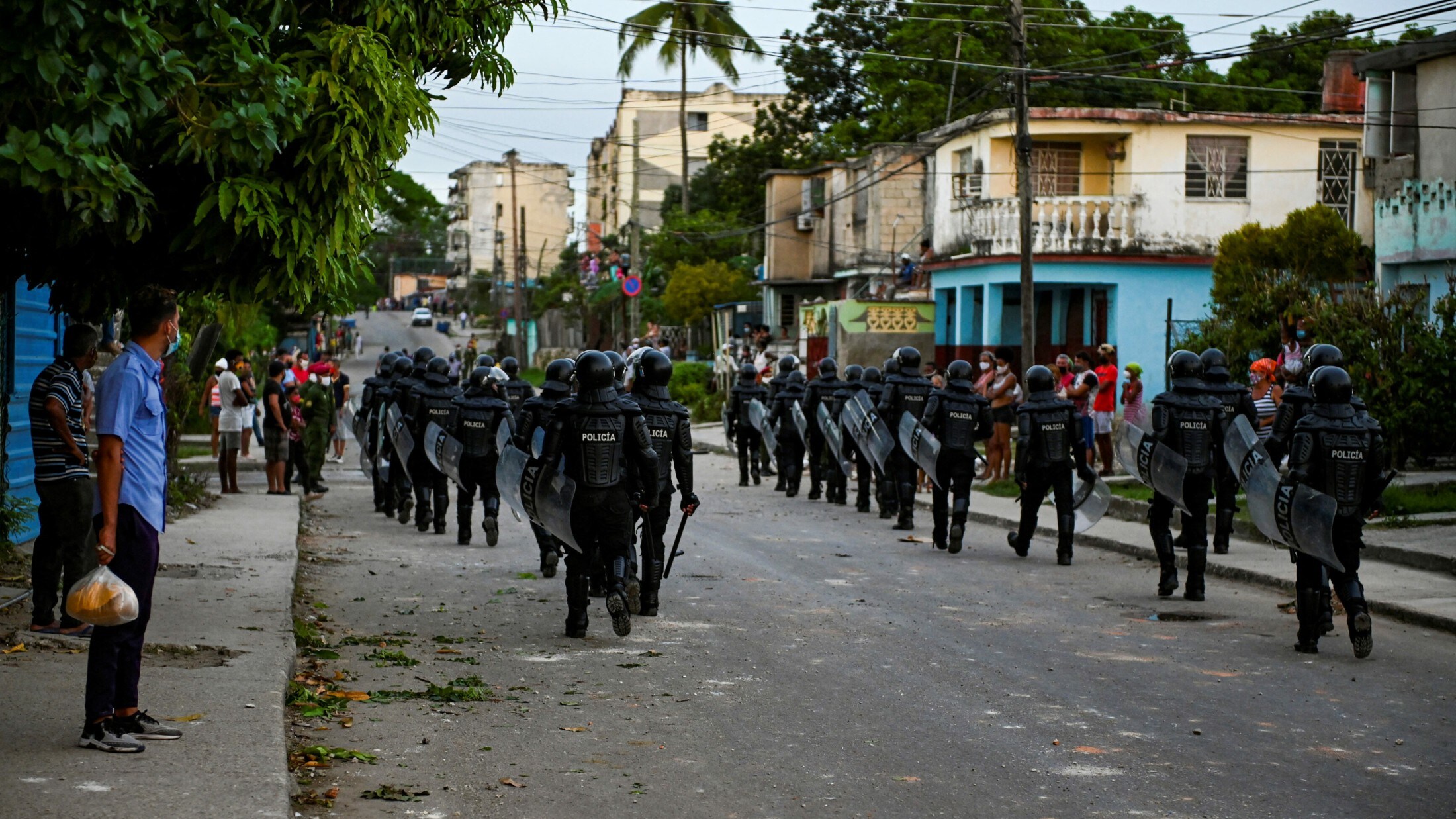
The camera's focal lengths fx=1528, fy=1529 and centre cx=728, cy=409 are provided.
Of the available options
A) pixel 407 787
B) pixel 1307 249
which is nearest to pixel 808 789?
pixel 407 787

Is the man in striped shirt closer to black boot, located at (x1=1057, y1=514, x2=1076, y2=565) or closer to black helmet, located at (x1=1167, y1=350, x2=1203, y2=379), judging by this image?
black helmet, located at (x1=1167, y1=350, x2=1203, y2=379)

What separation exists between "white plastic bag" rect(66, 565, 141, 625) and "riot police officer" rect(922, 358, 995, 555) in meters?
9.86

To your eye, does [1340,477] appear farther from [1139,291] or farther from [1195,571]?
[1139,291]

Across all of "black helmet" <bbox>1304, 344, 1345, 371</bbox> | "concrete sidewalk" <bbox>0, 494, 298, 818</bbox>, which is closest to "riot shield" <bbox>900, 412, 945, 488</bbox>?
"black helmet" <bbox>1304, 344, 1345, 371</bbox>

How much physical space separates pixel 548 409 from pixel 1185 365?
494cm

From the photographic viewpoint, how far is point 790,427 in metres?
20.5

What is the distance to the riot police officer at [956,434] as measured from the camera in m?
14.5

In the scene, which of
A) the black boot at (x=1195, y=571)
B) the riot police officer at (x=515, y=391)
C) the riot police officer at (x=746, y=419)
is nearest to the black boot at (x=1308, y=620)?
the black boot at (x=1195, y=571)

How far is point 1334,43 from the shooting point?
4650 cm

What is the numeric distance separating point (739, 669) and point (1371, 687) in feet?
11.4

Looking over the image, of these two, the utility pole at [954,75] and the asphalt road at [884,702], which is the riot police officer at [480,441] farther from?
the utility pole at [954,75]

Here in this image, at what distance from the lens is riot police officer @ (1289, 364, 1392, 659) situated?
30.1ft

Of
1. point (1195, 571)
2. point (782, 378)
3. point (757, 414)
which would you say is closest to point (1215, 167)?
point (757, 414)

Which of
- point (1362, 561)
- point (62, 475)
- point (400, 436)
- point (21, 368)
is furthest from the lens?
point (400, 436)
